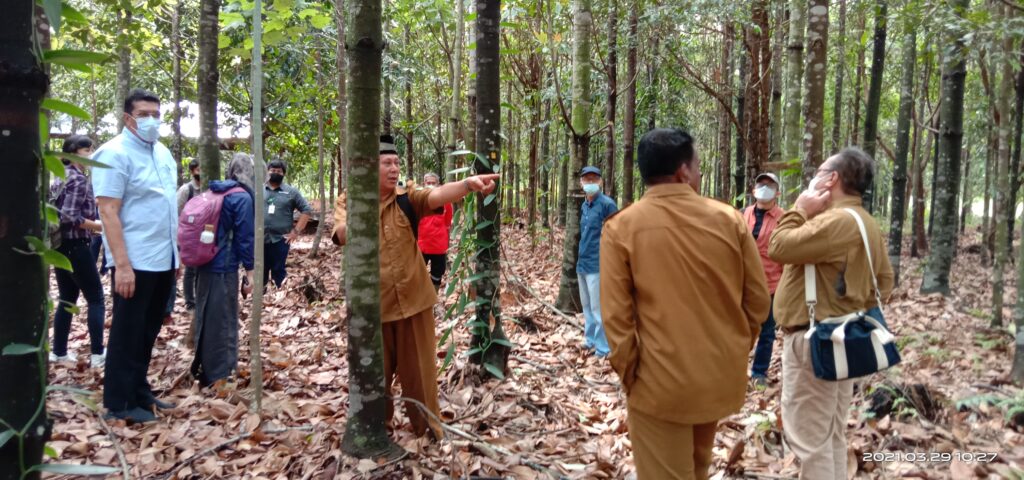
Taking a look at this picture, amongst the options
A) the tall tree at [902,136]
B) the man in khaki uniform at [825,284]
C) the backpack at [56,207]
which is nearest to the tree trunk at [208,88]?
the backpack at [56,207]

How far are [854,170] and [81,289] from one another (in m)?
6.10

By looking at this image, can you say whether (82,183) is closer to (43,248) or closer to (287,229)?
(287,229)

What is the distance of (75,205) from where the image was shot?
17.6 feet

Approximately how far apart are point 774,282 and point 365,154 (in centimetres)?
425

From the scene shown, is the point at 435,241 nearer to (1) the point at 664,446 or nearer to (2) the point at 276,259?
(2) the point at 276,259

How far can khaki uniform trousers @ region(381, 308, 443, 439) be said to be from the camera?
360 centimetres

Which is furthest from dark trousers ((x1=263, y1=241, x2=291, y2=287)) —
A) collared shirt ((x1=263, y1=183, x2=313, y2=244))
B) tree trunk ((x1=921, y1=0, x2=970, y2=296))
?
tree trunk ((x1=921, y1=0, x2=970, y2=296))

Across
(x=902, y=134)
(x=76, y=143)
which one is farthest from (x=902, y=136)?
(x=76, y=143)

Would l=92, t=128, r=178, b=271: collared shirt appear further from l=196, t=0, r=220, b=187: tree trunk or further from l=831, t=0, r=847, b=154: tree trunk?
l=831, t=0, r=847, b=154: tree trunk

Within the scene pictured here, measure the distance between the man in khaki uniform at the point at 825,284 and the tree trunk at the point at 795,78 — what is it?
90.7 inches

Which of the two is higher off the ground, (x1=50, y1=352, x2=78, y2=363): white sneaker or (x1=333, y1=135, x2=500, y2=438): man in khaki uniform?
(x1=333, y1=135, x2=500, y2=438): man in khaki uniform

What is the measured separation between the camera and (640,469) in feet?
8.41

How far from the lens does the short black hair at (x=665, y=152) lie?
2.51 m

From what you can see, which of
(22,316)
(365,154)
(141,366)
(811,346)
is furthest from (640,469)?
(141,366)
